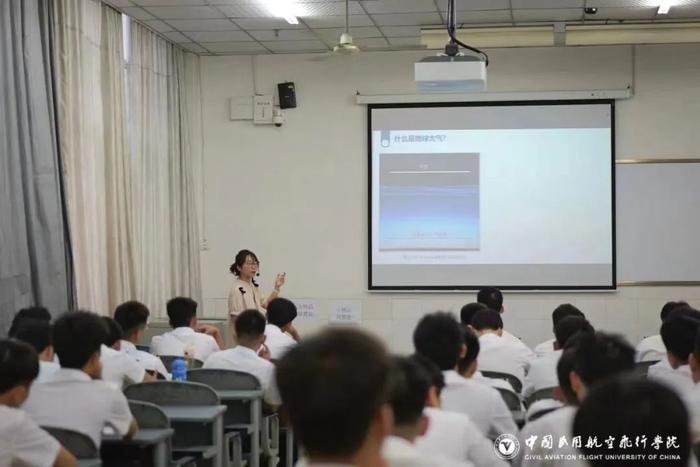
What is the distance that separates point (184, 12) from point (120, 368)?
386 centimetres

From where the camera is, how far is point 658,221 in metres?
8.30

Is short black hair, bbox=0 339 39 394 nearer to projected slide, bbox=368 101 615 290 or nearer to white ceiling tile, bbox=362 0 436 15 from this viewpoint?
white ceiling tile, bbox=362 0 436 15

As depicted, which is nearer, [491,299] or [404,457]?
[404,457]

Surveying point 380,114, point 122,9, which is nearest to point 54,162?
point 122,9

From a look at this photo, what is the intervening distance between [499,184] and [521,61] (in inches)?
47.0

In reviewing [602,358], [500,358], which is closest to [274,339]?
[500,358]

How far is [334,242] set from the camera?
8.82m

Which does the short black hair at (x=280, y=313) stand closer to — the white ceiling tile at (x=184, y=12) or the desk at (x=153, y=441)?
the desk at (x=153, y=441)

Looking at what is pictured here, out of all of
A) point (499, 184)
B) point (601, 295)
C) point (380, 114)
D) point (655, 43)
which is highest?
point (655, 43)

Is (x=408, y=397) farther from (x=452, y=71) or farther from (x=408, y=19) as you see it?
(x=408, y=19)

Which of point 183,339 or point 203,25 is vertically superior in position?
point 203,25

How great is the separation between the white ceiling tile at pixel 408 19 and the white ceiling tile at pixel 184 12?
1.35 meters

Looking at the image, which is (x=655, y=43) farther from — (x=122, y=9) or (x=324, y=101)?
(x=122, y=9)

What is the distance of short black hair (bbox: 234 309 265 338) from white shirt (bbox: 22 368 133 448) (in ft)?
5.45
